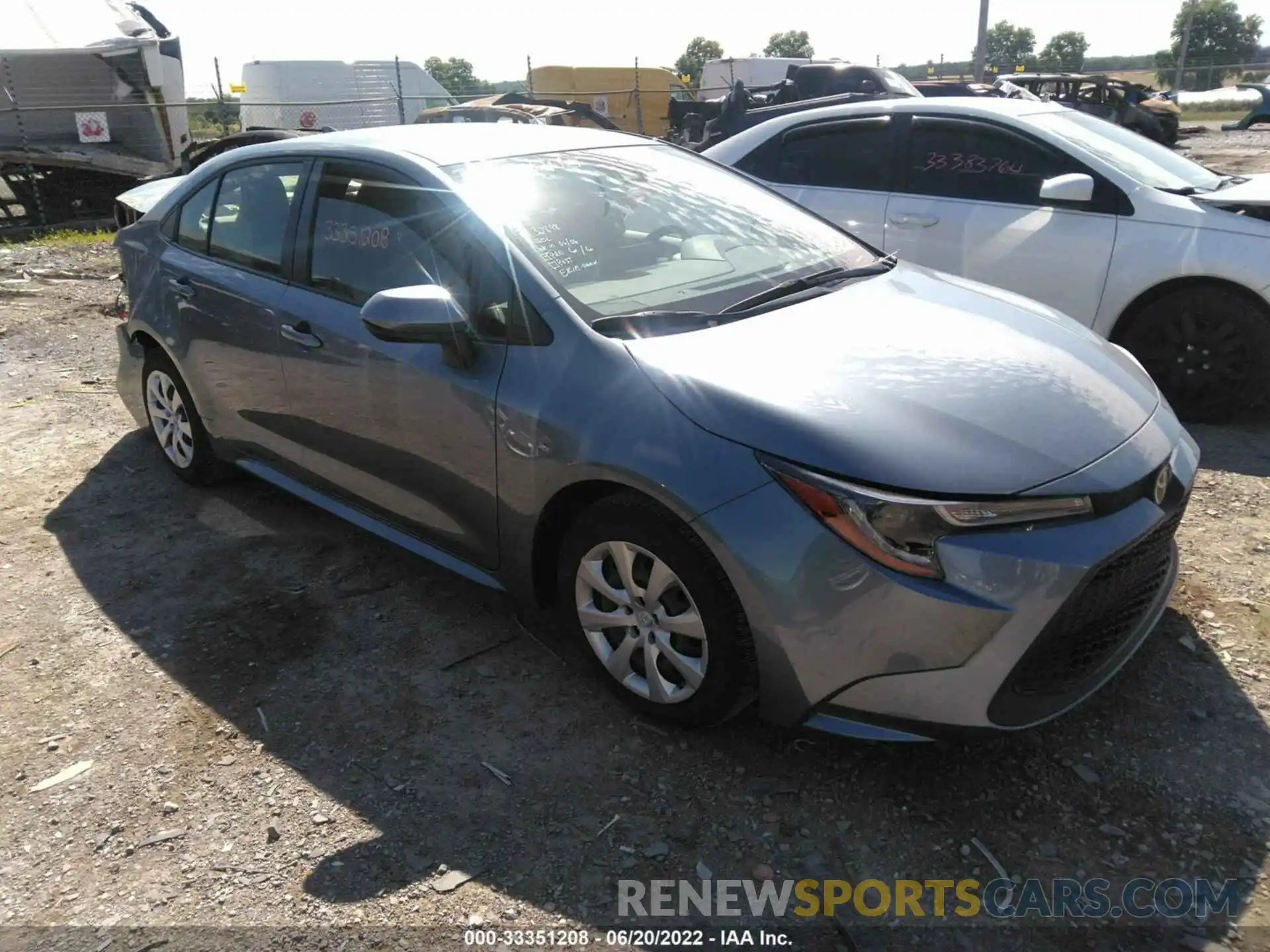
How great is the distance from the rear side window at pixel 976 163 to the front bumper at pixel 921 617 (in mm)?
3307

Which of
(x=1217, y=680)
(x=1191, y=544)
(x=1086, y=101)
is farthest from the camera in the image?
(x=1086, y=101)

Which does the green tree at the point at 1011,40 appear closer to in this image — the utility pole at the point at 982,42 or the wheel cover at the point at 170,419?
the utility pole at the point at 982,42

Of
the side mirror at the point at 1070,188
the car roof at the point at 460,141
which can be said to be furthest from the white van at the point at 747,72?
the car roof at the point at 460,141

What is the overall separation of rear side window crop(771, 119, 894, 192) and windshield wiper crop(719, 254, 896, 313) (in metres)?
2.32

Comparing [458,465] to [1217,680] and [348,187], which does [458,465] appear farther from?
[1217,680]

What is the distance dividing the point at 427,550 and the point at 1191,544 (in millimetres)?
2923

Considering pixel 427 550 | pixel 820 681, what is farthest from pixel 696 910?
pixel 427 550

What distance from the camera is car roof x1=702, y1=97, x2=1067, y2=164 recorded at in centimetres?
552

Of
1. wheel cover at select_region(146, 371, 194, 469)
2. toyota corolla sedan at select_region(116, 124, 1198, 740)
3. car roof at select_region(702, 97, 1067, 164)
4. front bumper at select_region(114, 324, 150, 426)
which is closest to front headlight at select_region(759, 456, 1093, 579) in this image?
toyota corolla sedan at select_region(116, 124, 1198, 740)

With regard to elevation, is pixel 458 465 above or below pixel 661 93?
below

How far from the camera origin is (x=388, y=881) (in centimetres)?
239

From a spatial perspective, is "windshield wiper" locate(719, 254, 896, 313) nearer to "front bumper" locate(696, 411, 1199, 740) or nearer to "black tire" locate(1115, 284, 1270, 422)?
"front bumper" locate(696, 411, 1199, 740)

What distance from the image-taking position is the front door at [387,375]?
3.09 m

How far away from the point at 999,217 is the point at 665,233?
9.26ft
